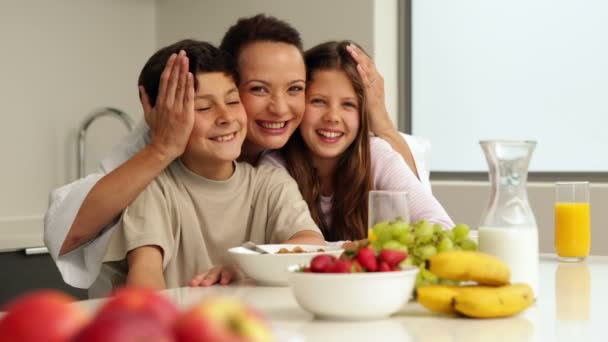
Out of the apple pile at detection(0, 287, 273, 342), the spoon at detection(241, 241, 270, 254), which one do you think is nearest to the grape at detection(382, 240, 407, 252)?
the spoon at detection(241, 241, 270, 254)

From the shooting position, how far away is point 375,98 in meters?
2.56

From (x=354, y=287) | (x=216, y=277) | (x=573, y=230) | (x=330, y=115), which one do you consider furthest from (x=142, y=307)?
(x=330, y=115)

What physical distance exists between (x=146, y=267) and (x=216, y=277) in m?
0.21

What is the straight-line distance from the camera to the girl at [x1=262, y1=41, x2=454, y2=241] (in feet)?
7.73

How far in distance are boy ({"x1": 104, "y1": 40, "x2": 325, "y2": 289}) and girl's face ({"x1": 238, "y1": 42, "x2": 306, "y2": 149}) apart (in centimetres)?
13

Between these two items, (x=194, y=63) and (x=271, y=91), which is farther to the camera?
(x=271, y=91)

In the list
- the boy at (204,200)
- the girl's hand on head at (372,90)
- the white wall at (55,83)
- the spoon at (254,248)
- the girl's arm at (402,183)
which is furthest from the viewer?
the white wall at (55,83)

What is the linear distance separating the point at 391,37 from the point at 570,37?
76 cm

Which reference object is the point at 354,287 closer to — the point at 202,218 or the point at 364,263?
the point at 364,263

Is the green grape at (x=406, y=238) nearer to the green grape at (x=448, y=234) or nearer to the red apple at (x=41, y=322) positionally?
the green grape at (x=448, y=234)

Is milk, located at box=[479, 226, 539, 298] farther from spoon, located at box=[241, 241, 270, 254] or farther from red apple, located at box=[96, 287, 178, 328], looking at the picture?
red apple, located at box=[96, 287, 178, 328]

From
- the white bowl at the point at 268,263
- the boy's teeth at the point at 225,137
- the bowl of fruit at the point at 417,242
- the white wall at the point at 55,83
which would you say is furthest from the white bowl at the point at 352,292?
the white wall at the point at 55,83

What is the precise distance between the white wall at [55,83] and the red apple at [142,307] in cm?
350

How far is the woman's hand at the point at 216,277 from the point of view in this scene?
170 centimetres
